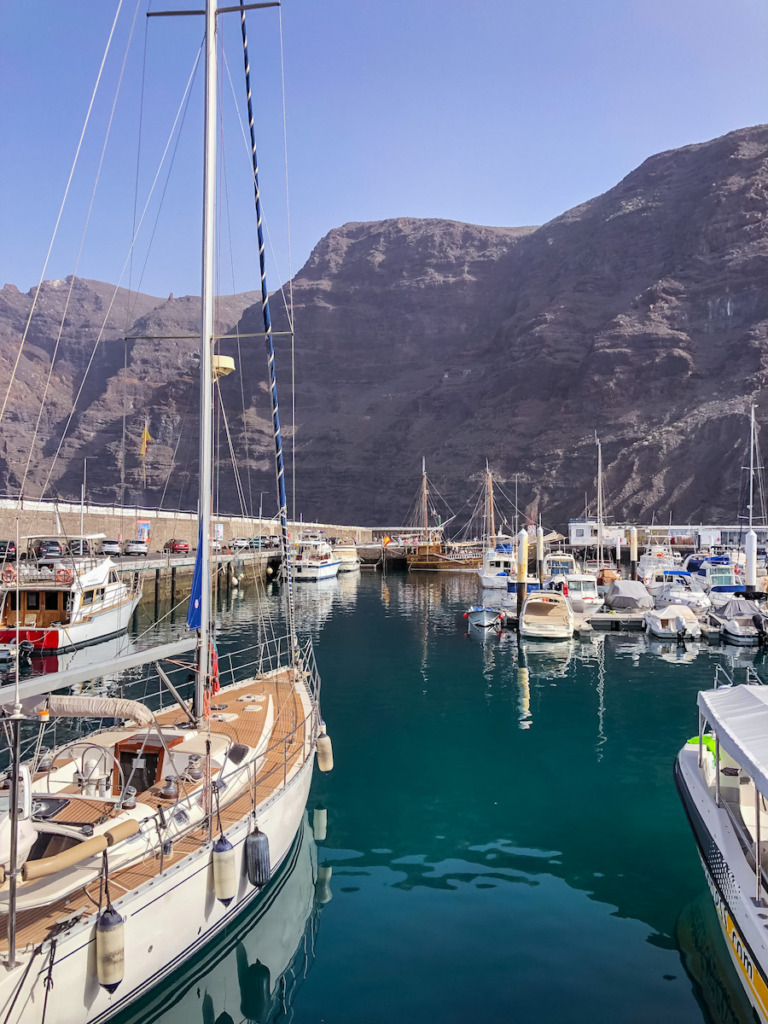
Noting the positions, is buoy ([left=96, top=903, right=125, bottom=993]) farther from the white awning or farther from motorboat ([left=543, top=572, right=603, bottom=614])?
motorboat ([left=543, top=572, right=603, bottom=614])

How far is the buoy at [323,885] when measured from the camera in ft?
38.5

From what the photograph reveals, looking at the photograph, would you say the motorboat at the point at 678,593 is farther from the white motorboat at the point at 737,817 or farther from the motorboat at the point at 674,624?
the white motorboat at the point at 737,817

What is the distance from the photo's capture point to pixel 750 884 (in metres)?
8.62

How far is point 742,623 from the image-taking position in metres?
35.2

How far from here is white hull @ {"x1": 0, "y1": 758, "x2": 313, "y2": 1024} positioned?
6.60 metres

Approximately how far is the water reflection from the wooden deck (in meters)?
1.58

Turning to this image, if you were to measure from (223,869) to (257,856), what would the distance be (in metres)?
0.72

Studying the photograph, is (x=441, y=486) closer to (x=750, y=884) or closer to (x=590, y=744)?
(x=590, y=744)

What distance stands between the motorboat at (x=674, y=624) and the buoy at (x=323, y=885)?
88.8ft

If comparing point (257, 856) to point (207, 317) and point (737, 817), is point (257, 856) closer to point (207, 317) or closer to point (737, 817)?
point (737, 817)

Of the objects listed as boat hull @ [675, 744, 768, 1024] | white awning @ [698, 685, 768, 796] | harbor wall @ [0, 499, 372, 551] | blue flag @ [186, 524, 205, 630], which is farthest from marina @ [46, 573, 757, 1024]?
harbor wall @ [0, 499, 372, 551]

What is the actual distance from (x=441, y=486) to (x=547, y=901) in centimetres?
13198

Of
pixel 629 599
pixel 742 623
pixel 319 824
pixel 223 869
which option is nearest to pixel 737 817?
pixel 223 869

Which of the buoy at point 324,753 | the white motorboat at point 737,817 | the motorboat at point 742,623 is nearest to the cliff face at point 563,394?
the motorboat at point 742,623
